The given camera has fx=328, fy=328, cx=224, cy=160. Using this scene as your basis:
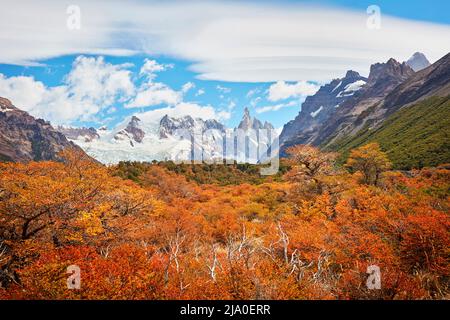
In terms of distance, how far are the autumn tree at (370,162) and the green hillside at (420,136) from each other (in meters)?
54.8

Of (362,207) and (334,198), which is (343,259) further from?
(334,198)

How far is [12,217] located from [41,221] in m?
2.02

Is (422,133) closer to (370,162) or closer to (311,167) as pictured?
(370,162)

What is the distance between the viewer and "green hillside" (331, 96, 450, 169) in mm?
108681

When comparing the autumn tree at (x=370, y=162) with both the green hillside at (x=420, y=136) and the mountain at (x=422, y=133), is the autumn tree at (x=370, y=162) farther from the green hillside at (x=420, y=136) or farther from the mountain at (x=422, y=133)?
the mountain at (x=422, y=133)

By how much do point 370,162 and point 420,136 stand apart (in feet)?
326

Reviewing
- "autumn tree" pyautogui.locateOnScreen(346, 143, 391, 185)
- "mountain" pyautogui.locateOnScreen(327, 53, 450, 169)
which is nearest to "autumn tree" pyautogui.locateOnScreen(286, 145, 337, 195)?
"autumn tree" pyautogui.locateOnScreen(346, 143, 391, 185)

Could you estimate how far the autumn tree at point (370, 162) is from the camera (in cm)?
5507

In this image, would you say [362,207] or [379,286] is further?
[362,207]

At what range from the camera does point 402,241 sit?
29000mm

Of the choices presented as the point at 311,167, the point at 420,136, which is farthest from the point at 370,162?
the point at 420,136
